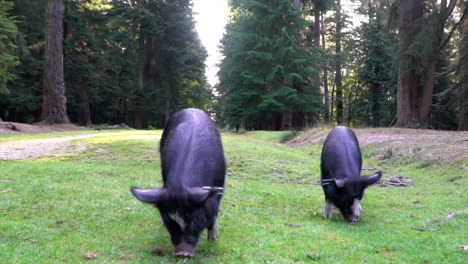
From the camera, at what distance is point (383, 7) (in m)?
33.2

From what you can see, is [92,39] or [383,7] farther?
[92,39]

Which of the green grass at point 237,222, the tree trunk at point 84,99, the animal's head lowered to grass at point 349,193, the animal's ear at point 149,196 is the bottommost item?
the green grass at point 237,222

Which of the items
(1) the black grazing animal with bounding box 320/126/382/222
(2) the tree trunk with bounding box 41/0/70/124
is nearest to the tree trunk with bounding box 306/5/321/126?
(2) the tree trunk with bounding box 41/0/70/124

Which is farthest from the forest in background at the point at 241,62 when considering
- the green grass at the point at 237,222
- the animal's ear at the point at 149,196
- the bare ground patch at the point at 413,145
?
the animal's ear at the point at 149,196

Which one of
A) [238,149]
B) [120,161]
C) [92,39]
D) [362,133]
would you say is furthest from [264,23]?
[120,161]

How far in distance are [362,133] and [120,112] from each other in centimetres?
3687

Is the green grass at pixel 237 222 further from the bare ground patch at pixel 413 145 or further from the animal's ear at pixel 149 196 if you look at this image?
the bare ground patch at pixel 413 145

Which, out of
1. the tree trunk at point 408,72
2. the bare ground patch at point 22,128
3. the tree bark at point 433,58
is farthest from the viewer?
the tree trunk at point 408,72

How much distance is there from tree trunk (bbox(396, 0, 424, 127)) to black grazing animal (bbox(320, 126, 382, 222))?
20.5m

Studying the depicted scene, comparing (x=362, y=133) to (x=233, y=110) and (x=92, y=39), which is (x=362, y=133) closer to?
(x=233, y=110)

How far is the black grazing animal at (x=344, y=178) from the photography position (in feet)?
27.6

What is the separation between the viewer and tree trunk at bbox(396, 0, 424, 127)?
28438 millimetres

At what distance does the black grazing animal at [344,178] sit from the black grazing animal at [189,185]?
2.62 meters

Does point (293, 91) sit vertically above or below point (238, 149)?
above
